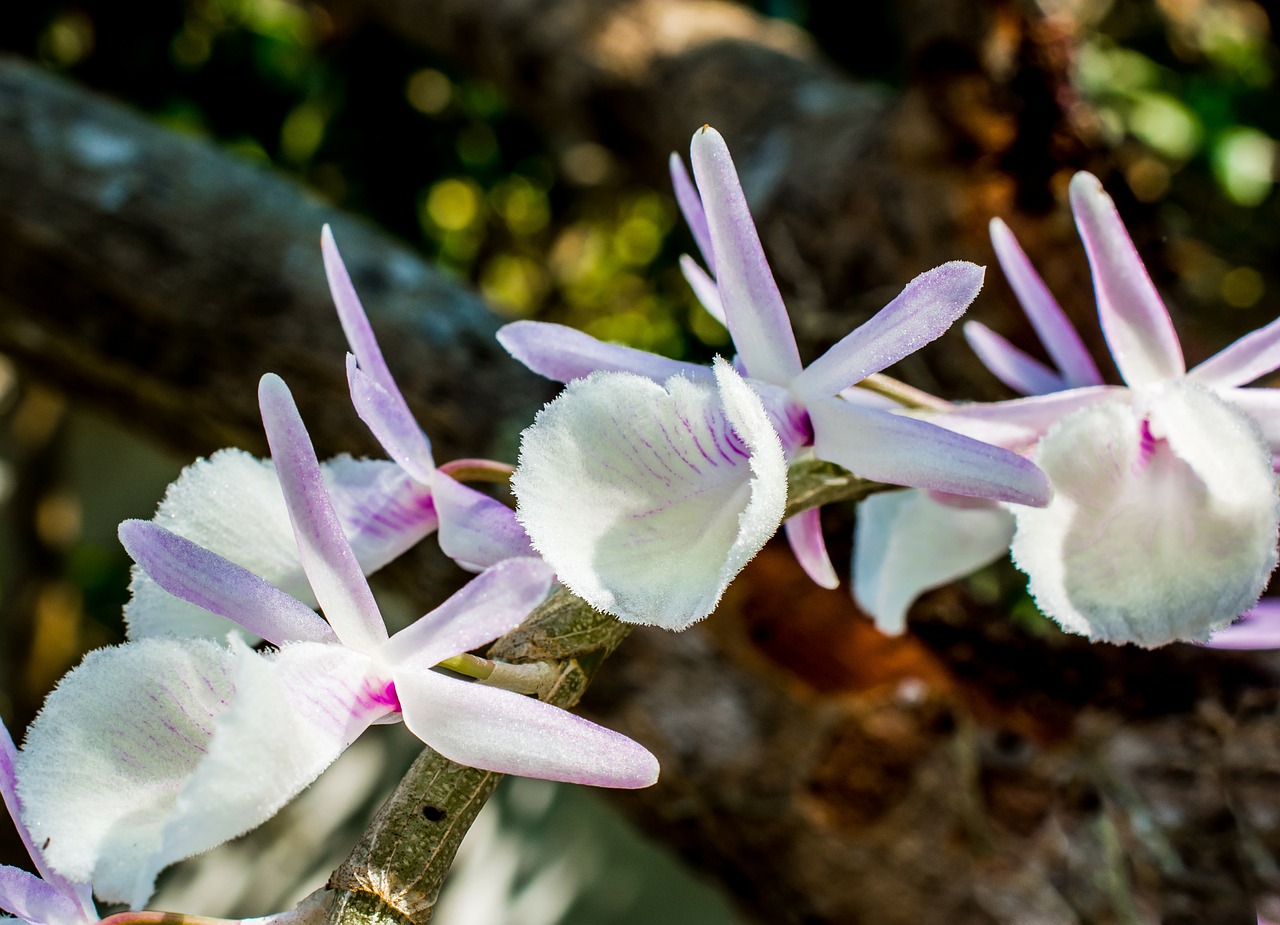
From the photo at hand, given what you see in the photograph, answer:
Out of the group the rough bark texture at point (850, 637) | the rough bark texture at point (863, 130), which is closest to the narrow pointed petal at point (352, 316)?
the rough bark texture at point (850, 637)

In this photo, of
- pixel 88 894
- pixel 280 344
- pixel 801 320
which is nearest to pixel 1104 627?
pixel 88 894

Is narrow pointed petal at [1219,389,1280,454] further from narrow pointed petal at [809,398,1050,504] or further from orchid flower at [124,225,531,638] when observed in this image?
orchid flower at [124,225,531,638]

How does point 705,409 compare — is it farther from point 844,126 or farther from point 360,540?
point 844,126

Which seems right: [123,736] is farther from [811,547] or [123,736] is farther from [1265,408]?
[1265,408]

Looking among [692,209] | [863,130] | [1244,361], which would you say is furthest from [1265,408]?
[863,130]

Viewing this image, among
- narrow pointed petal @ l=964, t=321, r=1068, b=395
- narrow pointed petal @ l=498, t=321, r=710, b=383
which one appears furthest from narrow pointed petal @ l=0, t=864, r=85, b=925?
narrow pointed petal @ l=964, t=321, r=1068, b=395

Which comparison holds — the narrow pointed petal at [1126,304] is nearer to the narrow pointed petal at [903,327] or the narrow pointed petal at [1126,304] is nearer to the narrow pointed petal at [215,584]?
the narrow pointed petal at [903,327]

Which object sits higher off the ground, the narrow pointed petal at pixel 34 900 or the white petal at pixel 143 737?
the white petal at pixel 143 737
